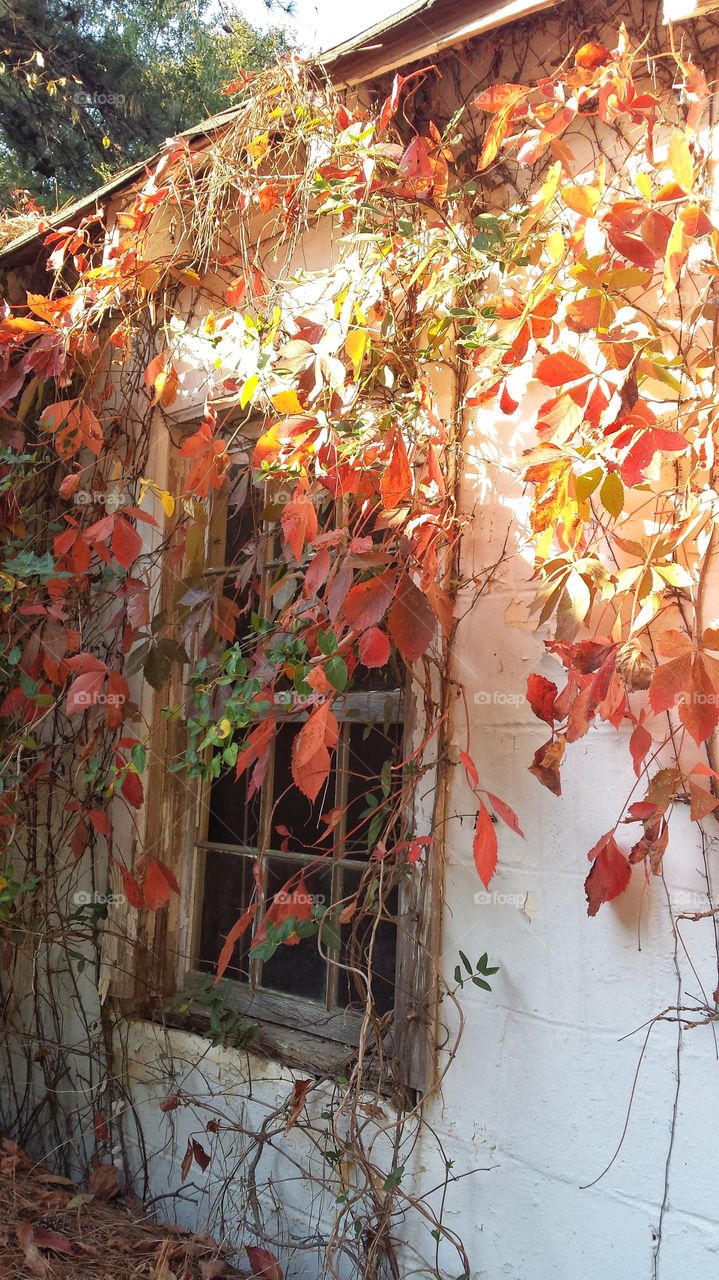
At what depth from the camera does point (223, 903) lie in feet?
10.0

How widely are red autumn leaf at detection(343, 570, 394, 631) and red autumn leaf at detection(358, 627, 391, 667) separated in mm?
38

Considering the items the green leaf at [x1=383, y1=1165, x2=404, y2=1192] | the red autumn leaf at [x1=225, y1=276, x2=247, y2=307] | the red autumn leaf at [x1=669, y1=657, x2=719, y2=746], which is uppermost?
the red autumn leaf at [x1=225, y1=276, x2=247, y2=307]

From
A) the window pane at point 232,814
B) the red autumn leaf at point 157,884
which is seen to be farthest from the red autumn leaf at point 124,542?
the red autumn leaf at point 157,884

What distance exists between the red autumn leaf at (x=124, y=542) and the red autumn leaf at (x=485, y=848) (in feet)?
4.12

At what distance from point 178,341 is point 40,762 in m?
1.41

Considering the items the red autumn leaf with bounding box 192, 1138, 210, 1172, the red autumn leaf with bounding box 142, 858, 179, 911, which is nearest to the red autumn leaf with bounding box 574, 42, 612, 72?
the red autumn leaf with bounding box 142, 858, 179, 911

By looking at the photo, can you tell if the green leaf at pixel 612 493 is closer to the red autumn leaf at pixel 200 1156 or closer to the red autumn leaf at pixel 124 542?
the red autumn leaf at pixel 124 542

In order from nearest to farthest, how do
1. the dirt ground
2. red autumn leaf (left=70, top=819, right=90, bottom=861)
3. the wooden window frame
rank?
1. the wooden window frame
2. the dirt ground
3. red autumn leaf (left=70, top=819, right=90, bottom=861)

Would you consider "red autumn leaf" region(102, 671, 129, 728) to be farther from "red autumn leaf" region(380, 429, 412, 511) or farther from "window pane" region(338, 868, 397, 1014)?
"red autumn leaf" region(380, 429, 412, 511)

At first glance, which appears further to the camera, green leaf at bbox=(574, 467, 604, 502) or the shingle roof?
the shingle roof

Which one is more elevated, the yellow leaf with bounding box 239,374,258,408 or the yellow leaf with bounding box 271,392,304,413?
the yellow leaf with bounding box 239,374,258,408

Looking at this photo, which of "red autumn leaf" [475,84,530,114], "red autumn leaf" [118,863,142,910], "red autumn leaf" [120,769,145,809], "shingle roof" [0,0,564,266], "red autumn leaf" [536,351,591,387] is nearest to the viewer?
"red autumn leaf" [536,351,591,387]

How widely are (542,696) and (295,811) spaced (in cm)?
114

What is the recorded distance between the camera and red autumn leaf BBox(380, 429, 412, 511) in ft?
6.58
